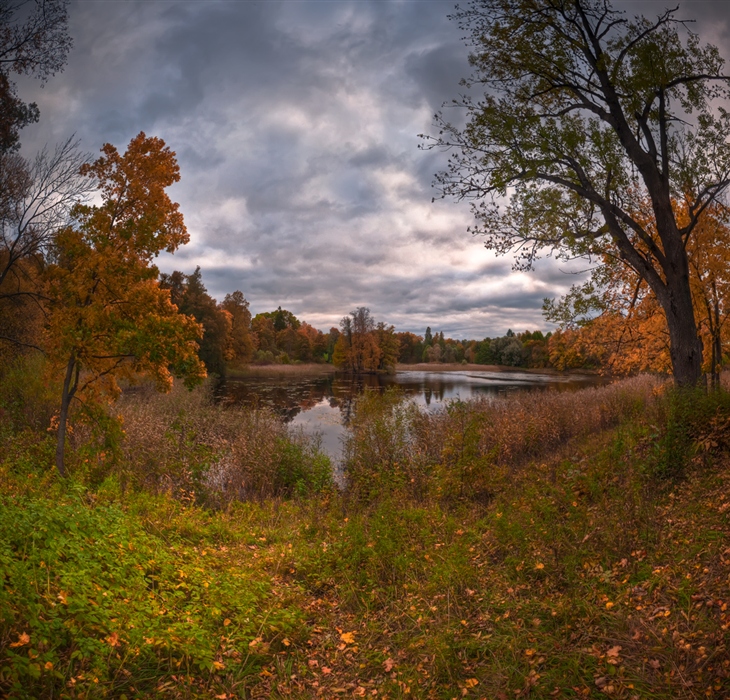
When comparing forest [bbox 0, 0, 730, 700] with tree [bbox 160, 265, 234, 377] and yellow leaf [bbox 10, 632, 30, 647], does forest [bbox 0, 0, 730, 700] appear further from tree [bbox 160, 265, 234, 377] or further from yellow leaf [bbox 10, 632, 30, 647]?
tree [bbox 160, 265, 234, 377]

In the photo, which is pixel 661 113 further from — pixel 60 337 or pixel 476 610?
pixel 60 337

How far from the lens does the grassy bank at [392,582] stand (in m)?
3.52

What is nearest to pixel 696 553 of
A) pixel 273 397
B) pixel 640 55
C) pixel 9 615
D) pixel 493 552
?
pixel 493 552

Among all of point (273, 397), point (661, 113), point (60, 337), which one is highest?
point (661, 113)

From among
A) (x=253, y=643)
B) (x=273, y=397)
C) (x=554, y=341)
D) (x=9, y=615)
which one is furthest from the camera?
(x=273, y=397)

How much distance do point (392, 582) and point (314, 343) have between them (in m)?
81.9

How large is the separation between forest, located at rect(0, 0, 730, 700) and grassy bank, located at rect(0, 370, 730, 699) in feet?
0.11

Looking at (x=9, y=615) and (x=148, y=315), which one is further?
(x=148, y=315)

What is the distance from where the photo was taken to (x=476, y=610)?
502 cm

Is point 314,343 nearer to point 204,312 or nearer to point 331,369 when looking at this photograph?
point 331,369

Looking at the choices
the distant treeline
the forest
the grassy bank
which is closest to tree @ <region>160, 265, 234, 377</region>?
the distant treeline

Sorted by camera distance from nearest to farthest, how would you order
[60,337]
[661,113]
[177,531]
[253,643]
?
[253,643] < [177,531] < [60,337] < [661,113]

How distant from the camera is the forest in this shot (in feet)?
12.4

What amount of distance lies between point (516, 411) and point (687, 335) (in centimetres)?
696
